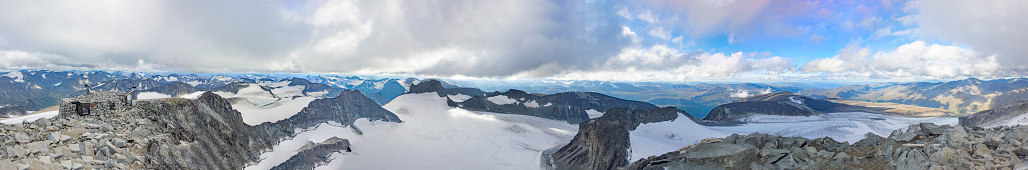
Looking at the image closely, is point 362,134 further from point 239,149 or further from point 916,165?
point 916,165

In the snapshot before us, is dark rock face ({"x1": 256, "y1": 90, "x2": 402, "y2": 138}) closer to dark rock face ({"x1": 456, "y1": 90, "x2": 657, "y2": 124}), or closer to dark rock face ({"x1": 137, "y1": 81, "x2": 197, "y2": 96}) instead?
dark rock face ({"x1": 456, "y1": 90, "x2": 657, "y2": 124})

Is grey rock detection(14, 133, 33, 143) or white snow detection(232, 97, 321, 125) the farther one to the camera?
white snow detection(232, 97, 321, 125)

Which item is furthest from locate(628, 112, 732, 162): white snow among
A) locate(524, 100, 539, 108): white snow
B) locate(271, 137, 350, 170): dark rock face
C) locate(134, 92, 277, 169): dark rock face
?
locate(524, 100, 539, 108): white snow

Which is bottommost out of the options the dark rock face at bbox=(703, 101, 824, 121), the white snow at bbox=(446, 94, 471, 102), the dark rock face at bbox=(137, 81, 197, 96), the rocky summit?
the dark rock face at bbox=(137, 81, 197, 96)

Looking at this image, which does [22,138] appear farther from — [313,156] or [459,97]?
[459,97]

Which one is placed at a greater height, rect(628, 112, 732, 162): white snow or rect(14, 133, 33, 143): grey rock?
rect(14, 133, 33, 143): grey rock

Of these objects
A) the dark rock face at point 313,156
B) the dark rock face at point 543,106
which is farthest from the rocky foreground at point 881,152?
the dark rock face at point 543,106

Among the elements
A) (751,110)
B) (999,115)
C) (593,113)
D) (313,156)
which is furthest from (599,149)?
(593,113)
